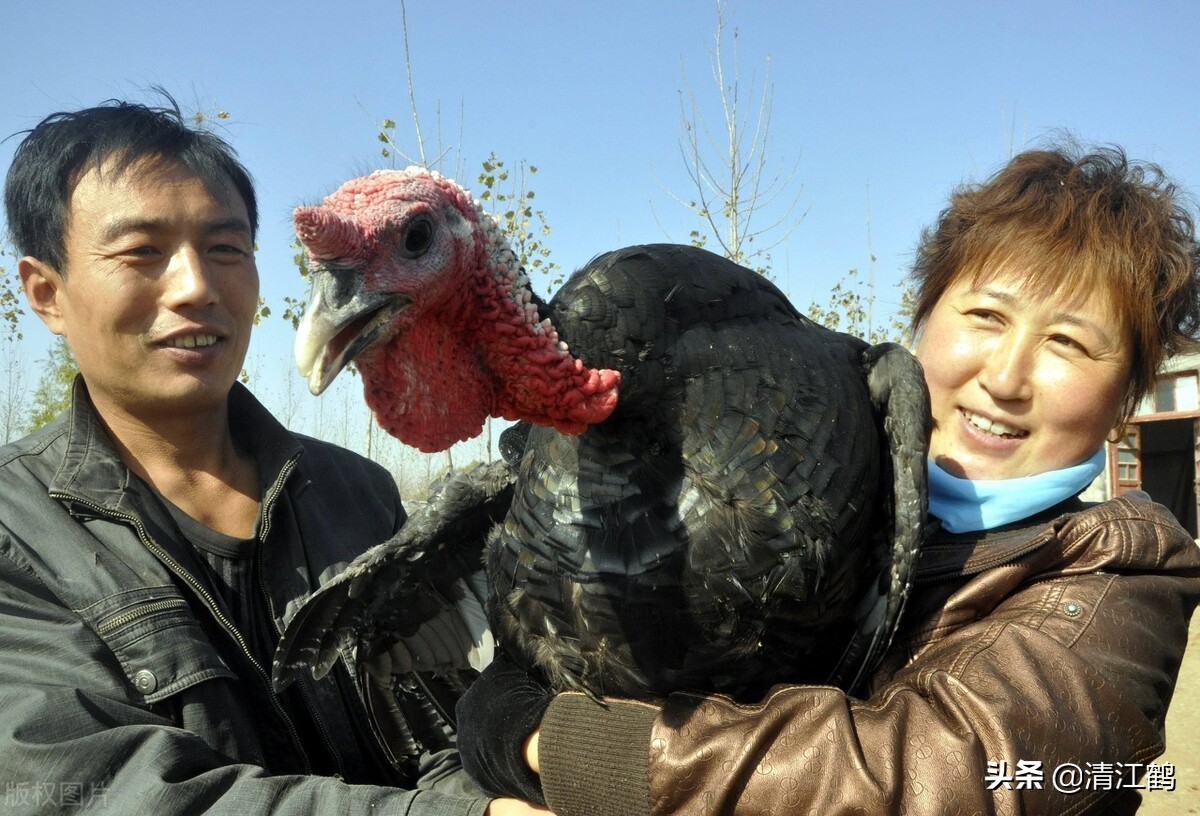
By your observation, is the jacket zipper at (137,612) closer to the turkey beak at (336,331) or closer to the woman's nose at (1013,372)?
the turkey beak at (336,331)

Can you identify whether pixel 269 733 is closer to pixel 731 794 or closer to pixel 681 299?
pixel 731 794

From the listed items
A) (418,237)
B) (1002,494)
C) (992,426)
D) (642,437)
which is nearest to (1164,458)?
(992,426)

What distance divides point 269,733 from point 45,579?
0.85 metres

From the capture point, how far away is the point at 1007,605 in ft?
6.91

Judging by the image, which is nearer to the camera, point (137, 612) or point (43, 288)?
point (137, 612)

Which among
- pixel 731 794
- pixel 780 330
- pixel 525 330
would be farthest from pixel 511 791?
pixel 780 330

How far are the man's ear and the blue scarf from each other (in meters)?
2.89

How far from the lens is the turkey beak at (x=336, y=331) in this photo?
1.55 m

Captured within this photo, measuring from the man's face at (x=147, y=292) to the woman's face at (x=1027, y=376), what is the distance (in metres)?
2.35

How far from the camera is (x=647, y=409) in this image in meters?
2.06

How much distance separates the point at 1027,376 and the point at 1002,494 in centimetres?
34

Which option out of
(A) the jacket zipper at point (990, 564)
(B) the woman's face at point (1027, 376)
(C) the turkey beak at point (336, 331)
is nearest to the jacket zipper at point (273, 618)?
(C) the turkey beak at point (336, 331)

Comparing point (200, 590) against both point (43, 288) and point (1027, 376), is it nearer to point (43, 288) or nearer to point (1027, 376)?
point (43, 288)

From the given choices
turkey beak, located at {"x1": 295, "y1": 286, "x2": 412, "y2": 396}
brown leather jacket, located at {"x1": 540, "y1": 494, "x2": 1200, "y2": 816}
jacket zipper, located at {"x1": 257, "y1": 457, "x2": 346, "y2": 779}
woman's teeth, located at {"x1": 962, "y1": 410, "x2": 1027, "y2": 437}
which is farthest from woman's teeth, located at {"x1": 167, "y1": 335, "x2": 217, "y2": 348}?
woman's teeth, located at {"x1": 962, "y1": 410, "x2": 1027, "y2": 437}
